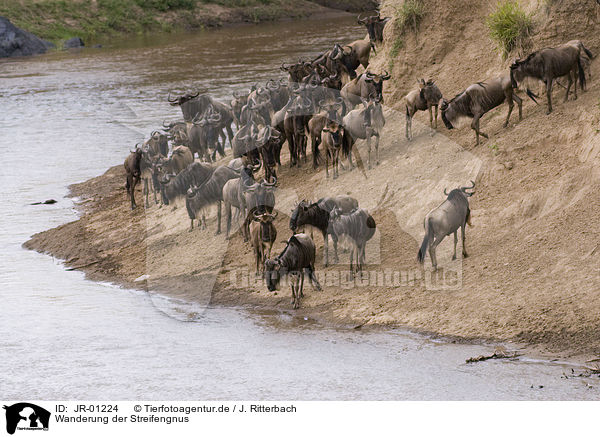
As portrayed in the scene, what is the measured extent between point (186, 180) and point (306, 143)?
8.94 feet

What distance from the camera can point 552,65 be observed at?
1347 cm

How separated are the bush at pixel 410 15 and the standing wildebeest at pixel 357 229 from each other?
→ 23.8ft

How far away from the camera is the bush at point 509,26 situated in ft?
49.8

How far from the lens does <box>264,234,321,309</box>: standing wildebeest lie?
37.3ft

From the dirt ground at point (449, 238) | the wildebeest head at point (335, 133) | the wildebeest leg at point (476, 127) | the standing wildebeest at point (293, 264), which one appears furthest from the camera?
the wildebeest head at point (335, 133)

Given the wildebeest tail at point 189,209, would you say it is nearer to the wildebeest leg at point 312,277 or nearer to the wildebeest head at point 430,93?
the wildebeest leg at point 312,277

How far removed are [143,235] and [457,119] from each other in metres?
5.95

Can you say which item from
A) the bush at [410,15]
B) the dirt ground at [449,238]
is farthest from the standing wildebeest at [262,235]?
the bush at [410,15]

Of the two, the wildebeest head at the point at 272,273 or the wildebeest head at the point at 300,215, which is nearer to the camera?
the wildebeest head at the point at 272,273

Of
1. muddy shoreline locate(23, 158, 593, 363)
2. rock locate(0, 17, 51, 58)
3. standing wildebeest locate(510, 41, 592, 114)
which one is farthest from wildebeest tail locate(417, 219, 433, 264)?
rock locate(0, 17, 51, 58)

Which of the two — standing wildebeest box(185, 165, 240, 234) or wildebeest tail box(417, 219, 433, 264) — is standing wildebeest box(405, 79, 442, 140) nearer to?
standing wildebeest box(185, 165, 240, 234)

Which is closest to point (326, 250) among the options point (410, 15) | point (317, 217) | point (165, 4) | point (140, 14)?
point (317, 217)
